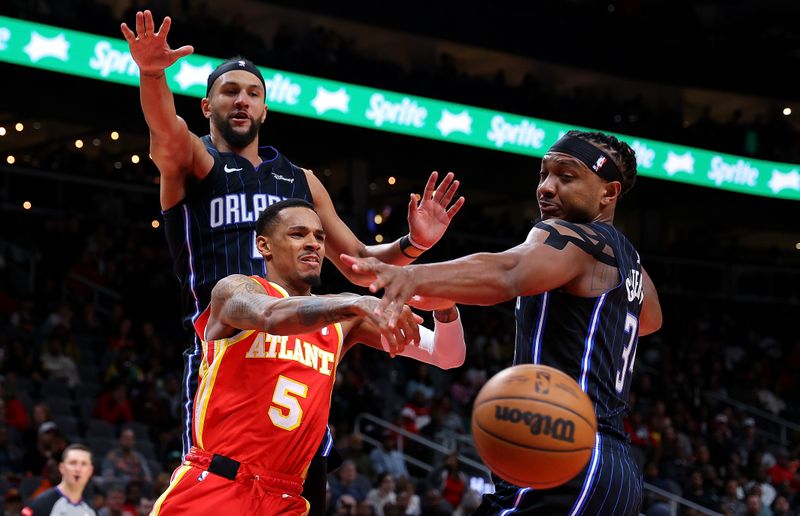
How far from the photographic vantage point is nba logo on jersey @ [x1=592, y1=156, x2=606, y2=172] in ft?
15.7

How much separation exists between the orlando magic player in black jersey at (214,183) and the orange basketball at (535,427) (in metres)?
1.29

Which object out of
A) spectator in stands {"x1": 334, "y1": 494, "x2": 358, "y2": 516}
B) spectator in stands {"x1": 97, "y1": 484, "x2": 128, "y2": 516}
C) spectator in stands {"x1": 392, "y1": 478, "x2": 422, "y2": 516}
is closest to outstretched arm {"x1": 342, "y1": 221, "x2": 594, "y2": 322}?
spectator in stands {"x1": 97, "y1": 484, "x2": 128, "y2": 516}

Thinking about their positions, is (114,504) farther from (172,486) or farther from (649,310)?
(649,310)

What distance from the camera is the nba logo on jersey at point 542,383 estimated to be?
417cm

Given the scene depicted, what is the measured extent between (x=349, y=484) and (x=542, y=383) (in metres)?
10.3

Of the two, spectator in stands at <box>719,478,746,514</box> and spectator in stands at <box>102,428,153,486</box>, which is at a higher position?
spectator in stands at <box>102,428,153,486</box>

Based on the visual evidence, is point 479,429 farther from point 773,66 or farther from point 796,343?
point 773,66

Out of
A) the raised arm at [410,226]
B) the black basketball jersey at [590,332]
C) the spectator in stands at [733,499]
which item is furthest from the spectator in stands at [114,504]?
the spectator in stands at [733,499]

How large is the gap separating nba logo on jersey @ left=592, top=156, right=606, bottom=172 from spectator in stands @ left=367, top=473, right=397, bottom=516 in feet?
32.0

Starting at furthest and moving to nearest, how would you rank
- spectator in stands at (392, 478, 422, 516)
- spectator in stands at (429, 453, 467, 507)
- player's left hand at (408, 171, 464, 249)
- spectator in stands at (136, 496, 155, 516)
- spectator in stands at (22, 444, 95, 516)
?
spectator in stands at (429, 453, 467, 507), spectator in stands at (392, 478, 422, 516), spectator in stands at (136, 496, 155, 516), spectator in stands at (22, 444, 95, 516), player's left hand at (408, 171, 464, 249)

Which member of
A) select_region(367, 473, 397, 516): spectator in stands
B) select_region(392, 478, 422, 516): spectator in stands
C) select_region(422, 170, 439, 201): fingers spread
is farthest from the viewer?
select_region(367, 473, 397, 516): spectator in stands

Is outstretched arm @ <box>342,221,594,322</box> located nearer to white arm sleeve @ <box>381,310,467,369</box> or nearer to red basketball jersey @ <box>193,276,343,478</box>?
red basketball jersey @ <box>193,276,343,478</box>

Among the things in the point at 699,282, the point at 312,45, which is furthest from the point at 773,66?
the point at 312,45

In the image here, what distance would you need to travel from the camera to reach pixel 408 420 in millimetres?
17297
